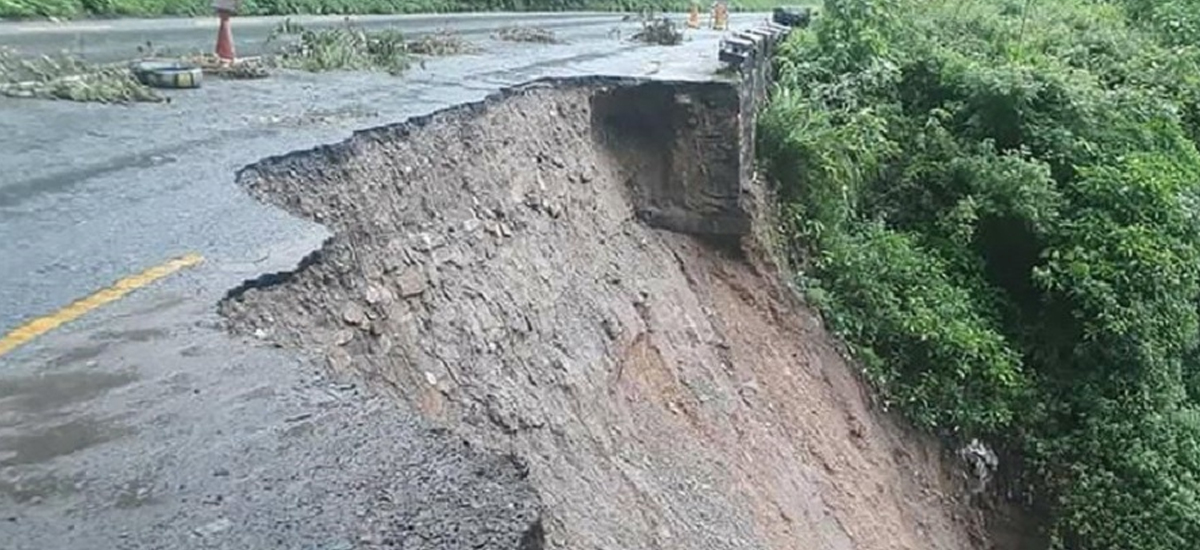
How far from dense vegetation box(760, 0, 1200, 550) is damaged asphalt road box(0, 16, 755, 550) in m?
6.46

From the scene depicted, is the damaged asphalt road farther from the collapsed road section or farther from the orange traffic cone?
the orange traffic cone

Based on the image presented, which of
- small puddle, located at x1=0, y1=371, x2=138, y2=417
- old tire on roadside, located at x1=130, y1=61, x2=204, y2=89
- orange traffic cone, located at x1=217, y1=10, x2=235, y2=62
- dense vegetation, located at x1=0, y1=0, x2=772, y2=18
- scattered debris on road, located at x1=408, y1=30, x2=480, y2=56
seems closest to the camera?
small puddle, located at x1=0, y1=371, x2=138, y2=417

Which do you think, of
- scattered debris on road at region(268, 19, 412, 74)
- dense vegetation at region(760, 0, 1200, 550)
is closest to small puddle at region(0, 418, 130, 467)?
scattered debris on road at region(268, 19, 412, 74)

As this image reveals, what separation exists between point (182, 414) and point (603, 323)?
5.20m

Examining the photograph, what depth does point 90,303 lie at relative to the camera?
4801 mm

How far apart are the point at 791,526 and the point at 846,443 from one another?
174 cm

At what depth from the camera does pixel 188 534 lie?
3.19m

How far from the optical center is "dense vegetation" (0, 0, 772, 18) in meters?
16.0

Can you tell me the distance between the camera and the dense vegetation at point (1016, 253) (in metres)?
11.5

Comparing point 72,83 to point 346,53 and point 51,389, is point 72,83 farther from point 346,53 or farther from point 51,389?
point 51,389

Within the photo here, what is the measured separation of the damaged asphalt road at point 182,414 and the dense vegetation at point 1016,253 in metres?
6.46

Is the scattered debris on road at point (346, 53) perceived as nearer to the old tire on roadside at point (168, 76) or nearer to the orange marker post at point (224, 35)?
the orange marker post at point (224, 35)

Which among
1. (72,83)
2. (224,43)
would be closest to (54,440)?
(72,83)

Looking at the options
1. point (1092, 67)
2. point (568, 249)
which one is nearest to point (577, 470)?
point (568, 249)
